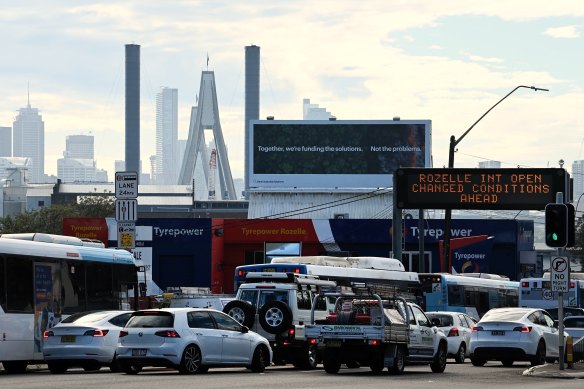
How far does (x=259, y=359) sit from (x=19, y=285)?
558 centimetres

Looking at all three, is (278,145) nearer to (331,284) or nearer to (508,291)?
(508,291)

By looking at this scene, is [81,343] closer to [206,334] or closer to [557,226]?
[206,334]

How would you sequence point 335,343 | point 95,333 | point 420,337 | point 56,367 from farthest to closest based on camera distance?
point 420,337, point 56,367, point 95,333, point 335,343

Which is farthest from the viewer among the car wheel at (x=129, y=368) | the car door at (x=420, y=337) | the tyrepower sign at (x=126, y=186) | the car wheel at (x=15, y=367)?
the tyrepower sign at (x=126, y=186)

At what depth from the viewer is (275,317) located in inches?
1241

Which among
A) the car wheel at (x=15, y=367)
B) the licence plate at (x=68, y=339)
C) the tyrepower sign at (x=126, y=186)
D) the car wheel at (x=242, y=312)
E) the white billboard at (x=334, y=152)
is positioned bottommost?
the car wheel at (x=15, y=367)

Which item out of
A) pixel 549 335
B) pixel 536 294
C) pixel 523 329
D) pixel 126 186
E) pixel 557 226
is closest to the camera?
pixel 557 226

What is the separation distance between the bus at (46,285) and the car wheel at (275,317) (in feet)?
14.1

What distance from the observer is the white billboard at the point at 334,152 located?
98812 mm

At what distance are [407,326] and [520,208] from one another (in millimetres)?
16391

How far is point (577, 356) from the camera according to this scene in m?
35.8

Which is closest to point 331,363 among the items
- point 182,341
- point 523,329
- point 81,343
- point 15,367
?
point 182,341

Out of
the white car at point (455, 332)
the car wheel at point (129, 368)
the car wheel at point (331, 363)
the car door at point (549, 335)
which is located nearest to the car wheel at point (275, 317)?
the car wheel at point (331, 363)

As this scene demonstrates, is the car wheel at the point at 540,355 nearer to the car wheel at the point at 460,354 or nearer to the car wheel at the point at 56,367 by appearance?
the car wheel at the point at 460,354
